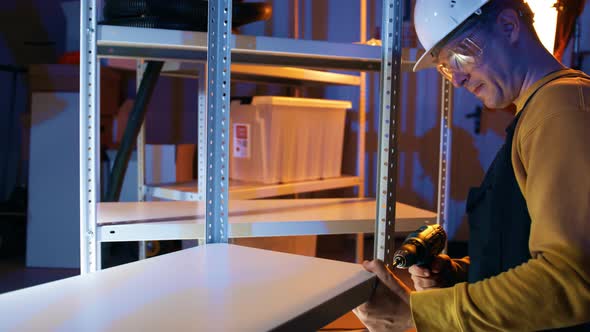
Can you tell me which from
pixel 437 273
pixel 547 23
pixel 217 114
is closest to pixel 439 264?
pixel 437 273

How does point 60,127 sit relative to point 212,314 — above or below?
above

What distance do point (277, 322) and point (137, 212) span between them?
3.95 ft

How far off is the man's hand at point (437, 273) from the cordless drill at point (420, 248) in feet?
0.25

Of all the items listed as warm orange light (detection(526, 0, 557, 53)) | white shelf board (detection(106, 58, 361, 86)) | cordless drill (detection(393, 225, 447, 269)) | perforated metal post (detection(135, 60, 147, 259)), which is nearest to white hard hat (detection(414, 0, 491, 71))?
cordless drill (detection(393, 225, 447, 269))

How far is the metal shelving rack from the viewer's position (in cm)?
102

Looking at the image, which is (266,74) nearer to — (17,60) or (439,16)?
(439,16)

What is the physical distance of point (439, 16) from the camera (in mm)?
947

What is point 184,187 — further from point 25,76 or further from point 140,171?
point 25,76

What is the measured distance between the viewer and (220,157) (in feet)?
3.36

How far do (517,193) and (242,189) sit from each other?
4.65 ft

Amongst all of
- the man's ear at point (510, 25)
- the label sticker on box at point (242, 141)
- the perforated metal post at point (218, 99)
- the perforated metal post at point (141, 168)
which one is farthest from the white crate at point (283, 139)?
the man's ear at point (510, 25)

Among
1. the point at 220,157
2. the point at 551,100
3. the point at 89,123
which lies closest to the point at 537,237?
the point at 551,100

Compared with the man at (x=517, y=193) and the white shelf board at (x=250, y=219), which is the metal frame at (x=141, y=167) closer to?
the white shelf board at (x=250, y=219)

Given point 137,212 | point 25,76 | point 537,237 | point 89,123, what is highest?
point 25,76
